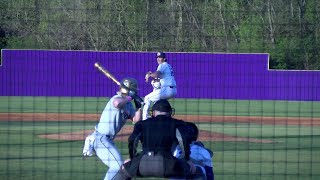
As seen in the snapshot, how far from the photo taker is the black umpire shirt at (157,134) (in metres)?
7.76

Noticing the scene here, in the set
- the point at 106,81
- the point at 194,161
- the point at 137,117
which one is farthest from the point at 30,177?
the point at 106,81

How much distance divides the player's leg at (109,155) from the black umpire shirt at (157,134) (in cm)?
115

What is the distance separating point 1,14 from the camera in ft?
48.2

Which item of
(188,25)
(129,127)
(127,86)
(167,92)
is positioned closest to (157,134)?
(127,86)

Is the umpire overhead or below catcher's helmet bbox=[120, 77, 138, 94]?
below

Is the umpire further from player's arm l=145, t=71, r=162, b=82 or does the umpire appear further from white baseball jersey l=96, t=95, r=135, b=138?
player's arm l=145, t=71, r=162, b=82

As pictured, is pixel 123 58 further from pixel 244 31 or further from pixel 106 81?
pixel 244 31

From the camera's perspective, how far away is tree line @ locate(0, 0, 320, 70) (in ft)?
36.6

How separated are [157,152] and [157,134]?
0.18m

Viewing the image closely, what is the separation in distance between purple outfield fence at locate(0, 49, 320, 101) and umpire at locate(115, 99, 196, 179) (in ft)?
38.3

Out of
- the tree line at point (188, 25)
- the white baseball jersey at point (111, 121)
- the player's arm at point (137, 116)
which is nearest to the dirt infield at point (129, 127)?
the tree line at point (188, 25)

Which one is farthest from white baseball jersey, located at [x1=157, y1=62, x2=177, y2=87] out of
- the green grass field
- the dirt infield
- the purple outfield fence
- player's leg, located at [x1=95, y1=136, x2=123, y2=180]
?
player's leg, located at [x1=95, y1=136, x2=123, y2=180]

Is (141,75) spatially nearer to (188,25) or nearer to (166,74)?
(166,74)

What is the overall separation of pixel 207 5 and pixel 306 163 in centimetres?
349
